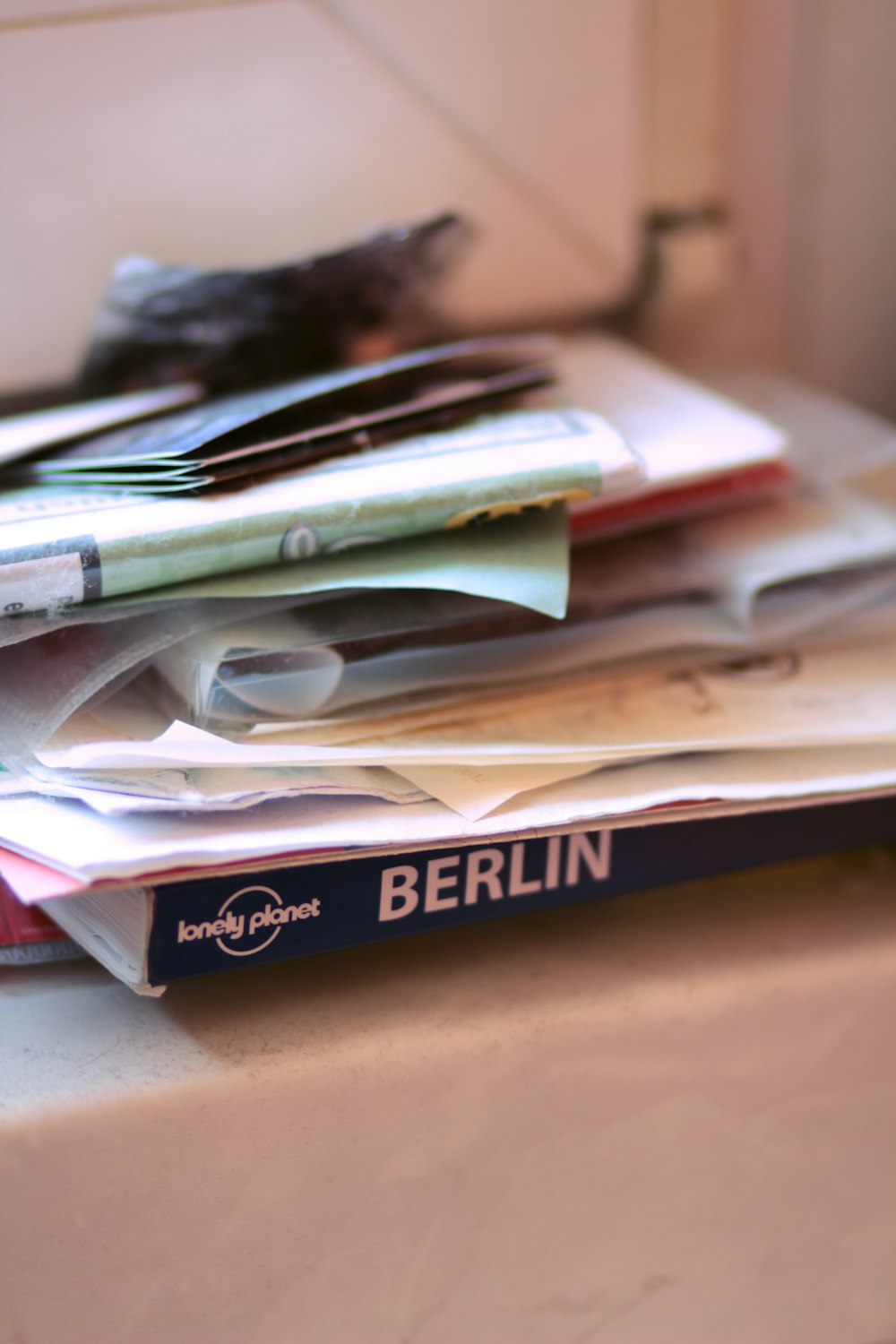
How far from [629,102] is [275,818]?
0.41 metres

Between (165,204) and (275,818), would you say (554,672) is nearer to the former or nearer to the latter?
(275,818)

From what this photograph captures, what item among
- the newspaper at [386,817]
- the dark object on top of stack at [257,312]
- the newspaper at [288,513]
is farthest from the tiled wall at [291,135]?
the newspaper at [386,817]

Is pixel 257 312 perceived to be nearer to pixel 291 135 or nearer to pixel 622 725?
pixel 291 135

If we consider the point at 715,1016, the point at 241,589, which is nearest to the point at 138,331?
the point at 241,589

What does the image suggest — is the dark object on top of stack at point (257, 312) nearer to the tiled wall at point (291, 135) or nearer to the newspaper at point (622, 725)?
the tiled wall at point (291, 135)

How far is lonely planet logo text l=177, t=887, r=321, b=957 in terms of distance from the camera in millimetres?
340

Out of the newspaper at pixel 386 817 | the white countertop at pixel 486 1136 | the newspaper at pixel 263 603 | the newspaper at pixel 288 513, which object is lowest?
the white countertop at pixel 486 1136

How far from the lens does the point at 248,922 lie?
35 centimetres

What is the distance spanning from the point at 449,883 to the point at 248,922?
0.06 metres

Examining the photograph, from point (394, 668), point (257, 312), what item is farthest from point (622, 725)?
→ point (257, 312)

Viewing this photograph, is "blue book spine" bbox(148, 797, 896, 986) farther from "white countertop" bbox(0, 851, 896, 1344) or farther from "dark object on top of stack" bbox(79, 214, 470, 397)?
"dark object on top of stack" bbox(79, 214, 470, 397)

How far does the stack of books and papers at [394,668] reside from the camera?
1.12 feet

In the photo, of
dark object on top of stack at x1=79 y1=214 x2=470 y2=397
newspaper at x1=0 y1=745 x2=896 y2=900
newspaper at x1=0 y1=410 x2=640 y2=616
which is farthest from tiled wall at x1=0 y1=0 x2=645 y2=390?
newspaper at x1=0 y1=745 x2=896 y2=900

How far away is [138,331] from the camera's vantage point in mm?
486
